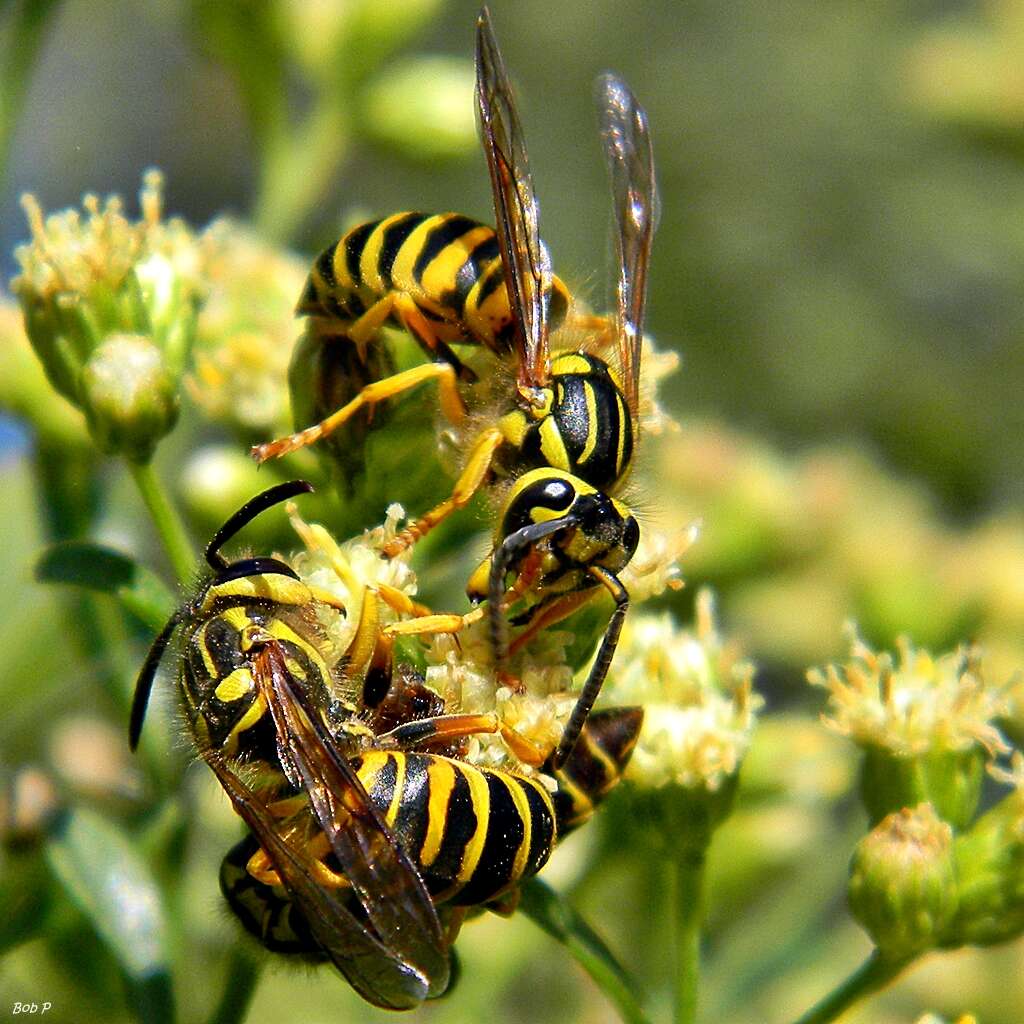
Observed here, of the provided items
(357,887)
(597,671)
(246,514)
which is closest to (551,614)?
(597,671)

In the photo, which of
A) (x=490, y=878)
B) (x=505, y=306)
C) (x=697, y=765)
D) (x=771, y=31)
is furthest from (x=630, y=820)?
(x=771, y=31)

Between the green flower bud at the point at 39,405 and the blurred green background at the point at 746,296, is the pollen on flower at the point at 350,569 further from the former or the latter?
the green flower bud at the point at 39,405

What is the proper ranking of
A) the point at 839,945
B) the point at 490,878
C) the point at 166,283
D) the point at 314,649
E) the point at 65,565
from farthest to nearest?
the point at 839,945
the point at 166,283
the point at 65,565
the point at 314,649
the point at 490,878

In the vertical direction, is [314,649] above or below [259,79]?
below

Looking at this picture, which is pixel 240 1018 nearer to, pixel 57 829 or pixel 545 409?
pixel 57 829

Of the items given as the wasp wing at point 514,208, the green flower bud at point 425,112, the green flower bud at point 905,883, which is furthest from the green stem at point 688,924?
the green flower bud at point 425,112

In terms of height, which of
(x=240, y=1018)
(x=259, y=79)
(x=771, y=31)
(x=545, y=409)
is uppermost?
(x=771, y=31)

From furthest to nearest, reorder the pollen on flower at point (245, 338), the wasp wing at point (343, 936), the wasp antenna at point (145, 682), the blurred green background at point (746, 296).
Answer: the blurred green background at point (746, 296)
the pollen on flower at point (245, 338)
the wasp antenna at point (145, 682)
the wasp wing at point (343, 936)

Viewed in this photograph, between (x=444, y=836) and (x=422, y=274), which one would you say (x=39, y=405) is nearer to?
(x=422, y=274)
